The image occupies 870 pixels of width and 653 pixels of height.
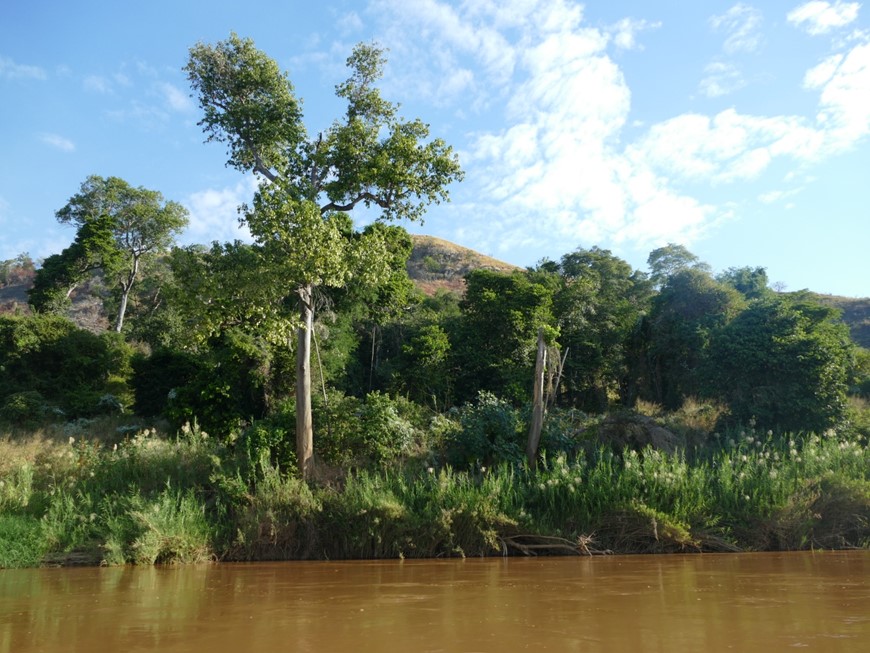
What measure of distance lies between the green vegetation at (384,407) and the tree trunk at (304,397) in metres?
0.05

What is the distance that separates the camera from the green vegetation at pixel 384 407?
11219 millimetres

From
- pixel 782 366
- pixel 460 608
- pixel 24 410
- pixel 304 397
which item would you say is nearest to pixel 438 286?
pixel 24 410

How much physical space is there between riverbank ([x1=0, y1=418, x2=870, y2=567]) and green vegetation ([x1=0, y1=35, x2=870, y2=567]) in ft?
0.15

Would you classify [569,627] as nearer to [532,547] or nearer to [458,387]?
[532,547]

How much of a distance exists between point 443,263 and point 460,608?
2564 inches

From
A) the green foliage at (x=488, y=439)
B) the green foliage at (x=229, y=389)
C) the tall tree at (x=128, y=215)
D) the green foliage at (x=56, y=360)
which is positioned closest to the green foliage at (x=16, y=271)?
the tall tree at (x=128, y=215)

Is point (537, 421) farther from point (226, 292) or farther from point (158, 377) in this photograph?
point (158, 377)

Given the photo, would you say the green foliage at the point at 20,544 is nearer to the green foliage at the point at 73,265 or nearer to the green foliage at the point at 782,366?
the green foliage at the point at 782,366

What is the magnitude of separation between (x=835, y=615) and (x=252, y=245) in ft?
39.8

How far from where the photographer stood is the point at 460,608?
6238 mm

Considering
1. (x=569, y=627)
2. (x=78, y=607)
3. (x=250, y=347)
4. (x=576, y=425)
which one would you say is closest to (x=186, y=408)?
(x=250, y=347)

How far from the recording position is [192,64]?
51.2 ft

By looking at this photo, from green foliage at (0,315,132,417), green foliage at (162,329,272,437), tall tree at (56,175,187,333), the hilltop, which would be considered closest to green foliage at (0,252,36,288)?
the hilltop

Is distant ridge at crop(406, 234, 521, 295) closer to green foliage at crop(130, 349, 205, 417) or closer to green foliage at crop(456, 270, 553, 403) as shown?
green foliage at crop(456, 270, 553, 403)
